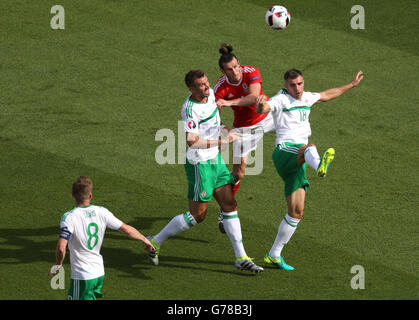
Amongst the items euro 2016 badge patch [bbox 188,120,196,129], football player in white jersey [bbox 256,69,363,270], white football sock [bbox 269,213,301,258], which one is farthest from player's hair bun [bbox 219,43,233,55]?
white football sock [bbox 269,213,301,258]

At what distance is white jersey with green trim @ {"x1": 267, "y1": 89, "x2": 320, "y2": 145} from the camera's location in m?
11.2

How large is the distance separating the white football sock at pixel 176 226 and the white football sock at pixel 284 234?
108cm

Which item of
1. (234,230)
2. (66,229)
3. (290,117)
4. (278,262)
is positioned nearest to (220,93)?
(290,117)

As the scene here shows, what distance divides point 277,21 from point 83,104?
4.21 meters

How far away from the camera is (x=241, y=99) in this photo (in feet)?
38.4

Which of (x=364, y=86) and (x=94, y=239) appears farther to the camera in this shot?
(x=364, y=86)

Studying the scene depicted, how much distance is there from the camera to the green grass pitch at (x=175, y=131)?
1102 cm

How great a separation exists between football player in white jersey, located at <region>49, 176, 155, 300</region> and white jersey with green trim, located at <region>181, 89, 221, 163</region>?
190cm

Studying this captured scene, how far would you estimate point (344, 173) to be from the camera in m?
14.1

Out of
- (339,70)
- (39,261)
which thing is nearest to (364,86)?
(339,70)

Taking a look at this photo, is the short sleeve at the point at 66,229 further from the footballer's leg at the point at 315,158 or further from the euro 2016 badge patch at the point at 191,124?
the footballer's leg at the point at 315,158

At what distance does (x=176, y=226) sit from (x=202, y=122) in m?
1.42

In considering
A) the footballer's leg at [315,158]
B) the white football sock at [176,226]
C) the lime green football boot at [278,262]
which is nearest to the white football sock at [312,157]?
the footballer's leg at [315,158]

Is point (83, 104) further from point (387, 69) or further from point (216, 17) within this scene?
point (387, 69)
